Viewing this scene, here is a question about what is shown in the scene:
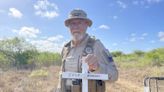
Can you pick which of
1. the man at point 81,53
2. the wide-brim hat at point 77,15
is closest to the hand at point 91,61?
the man at point 81,53

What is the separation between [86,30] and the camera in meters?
3.30

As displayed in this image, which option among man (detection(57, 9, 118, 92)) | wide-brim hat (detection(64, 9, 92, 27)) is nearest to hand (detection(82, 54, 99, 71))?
man (detection(57, 9, 118, 92))

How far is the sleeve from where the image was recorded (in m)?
3.02

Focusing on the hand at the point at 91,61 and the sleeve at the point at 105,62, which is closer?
the hand at the point at 91,61

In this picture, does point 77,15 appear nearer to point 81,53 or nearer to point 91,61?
point 81,53

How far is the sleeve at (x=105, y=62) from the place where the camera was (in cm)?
302

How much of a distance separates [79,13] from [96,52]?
1.44 feet

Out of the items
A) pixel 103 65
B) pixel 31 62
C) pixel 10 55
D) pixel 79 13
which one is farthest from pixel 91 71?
pixel 10 55

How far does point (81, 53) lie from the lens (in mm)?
3254

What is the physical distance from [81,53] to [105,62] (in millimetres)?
276

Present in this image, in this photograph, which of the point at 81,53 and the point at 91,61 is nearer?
the point at 91,61

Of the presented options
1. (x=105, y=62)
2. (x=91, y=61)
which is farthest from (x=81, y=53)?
(x=91, y=61)

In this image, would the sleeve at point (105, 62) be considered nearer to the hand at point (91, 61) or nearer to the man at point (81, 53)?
the man at point (81, 53)

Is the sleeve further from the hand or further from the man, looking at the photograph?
the hand
